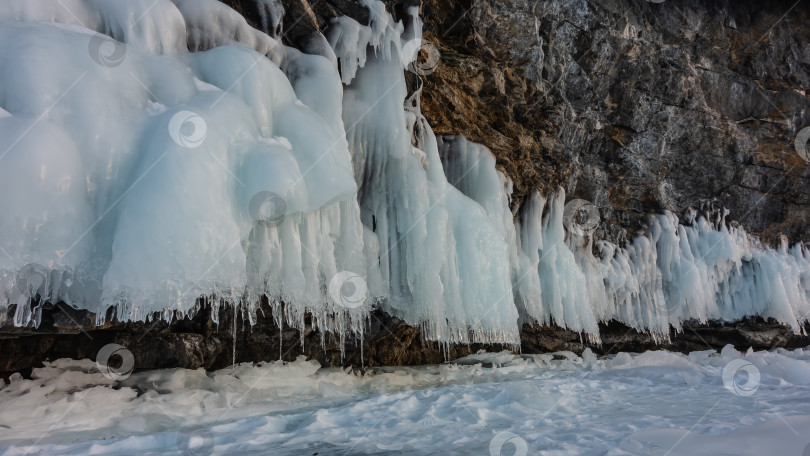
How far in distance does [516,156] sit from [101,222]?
588 cm

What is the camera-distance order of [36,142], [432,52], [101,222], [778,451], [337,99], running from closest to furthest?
[778,451]
[36,142]
[101,222]
[337,99]
[432,52]

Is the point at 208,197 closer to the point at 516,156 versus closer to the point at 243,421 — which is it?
the point at 243,421

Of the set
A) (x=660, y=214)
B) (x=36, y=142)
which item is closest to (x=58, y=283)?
(x=36, y=142)

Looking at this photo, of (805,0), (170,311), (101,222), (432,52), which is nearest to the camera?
(101,222)

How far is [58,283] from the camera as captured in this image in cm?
294

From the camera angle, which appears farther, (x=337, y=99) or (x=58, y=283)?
(x=337, y=99)

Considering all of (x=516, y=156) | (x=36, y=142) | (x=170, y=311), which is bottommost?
(x=170, y=311)
